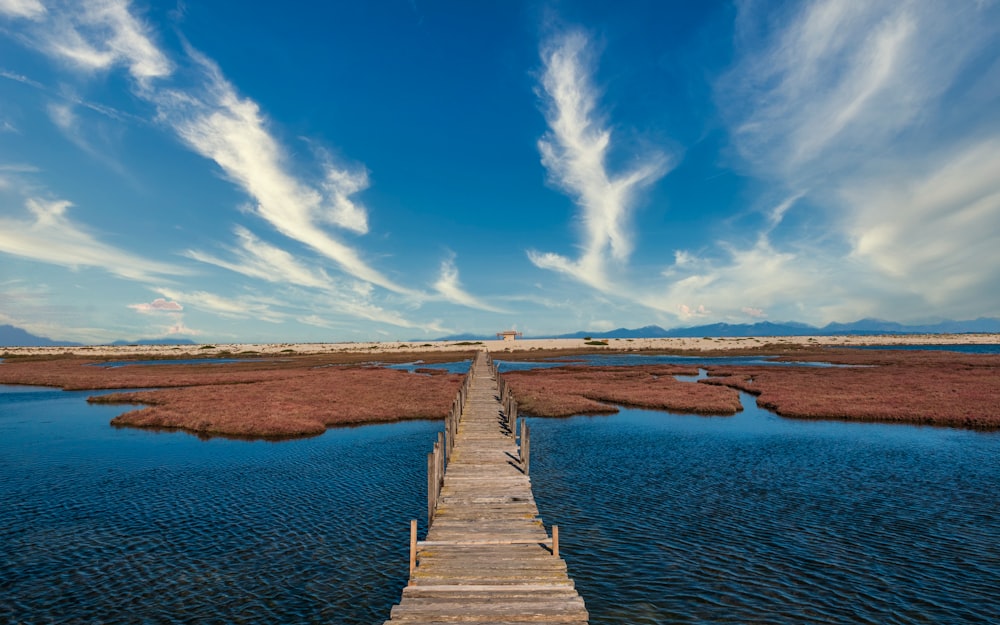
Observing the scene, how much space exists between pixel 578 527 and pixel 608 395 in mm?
31742

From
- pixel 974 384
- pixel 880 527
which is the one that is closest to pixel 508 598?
pixel 880 527

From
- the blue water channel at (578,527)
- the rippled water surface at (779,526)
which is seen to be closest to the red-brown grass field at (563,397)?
the blue water channel at (578,527)

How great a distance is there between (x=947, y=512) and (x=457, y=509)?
19.3 metres

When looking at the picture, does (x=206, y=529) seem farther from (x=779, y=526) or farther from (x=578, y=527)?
(x=779, y=526)

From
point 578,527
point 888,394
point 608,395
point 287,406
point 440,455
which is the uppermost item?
point 888,394

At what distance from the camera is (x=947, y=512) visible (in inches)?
742

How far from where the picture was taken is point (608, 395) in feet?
160

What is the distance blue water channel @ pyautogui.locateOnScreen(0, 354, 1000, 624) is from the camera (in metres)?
13.4

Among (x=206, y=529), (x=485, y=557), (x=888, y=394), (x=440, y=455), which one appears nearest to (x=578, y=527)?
(x=440, y=455)

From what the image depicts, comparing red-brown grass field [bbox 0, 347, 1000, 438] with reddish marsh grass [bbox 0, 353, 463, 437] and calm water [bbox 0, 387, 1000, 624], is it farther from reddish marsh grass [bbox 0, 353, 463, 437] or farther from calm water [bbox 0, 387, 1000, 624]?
calm water [bbox 0, 387, 1000, 624]

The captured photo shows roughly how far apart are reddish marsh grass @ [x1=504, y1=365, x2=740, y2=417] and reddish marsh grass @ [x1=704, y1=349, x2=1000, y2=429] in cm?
524

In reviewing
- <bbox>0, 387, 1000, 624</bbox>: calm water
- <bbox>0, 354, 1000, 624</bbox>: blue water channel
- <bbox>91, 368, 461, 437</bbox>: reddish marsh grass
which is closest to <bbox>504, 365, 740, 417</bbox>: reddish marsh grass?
<bbox>91, 368, 461, 437</bbox>: reddish marsh grass

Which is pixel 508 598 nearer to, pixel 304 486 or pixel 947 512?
pixel 304 486

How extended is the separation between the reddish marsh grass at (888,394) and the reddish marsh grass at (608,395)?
5237 mm
